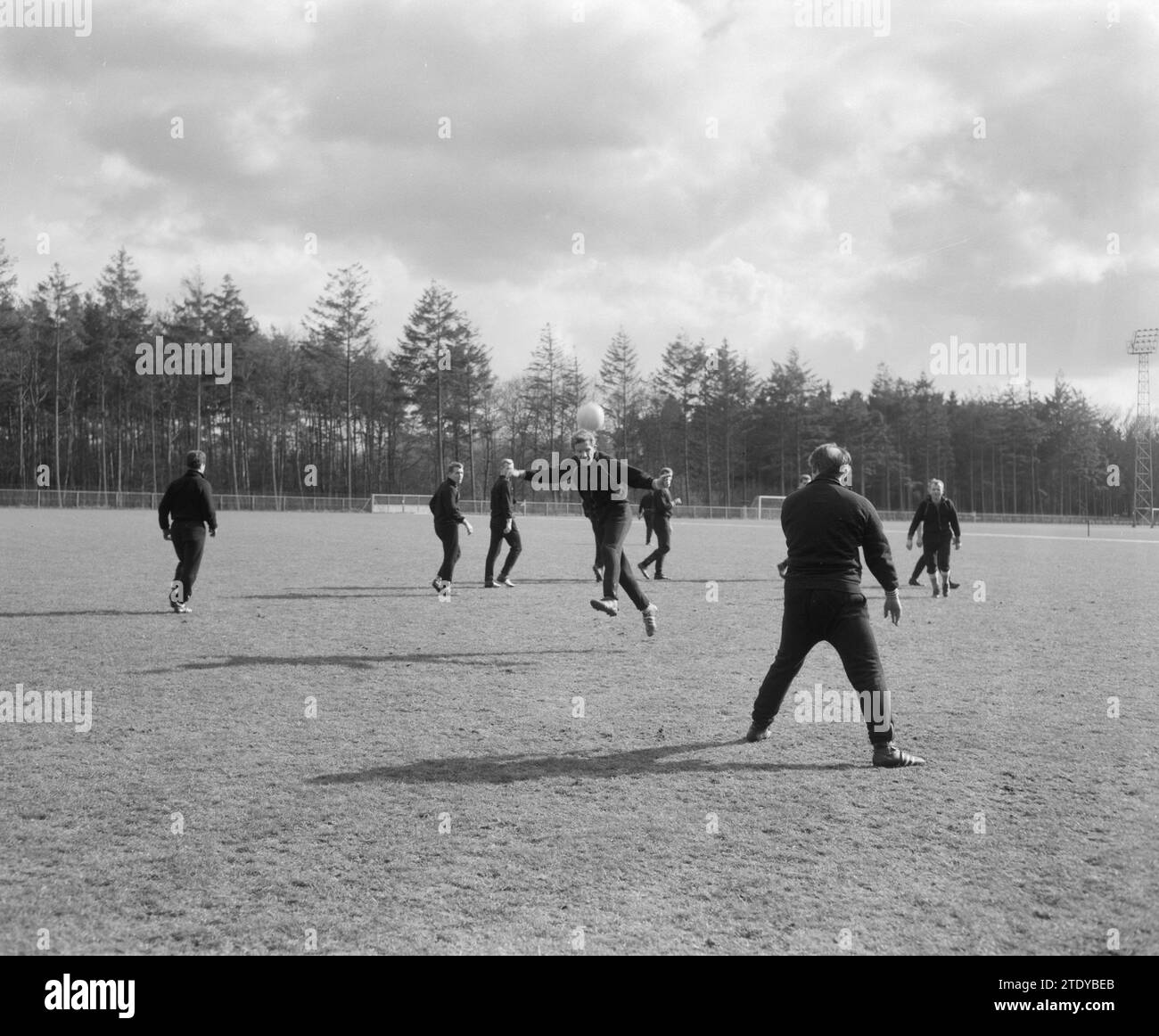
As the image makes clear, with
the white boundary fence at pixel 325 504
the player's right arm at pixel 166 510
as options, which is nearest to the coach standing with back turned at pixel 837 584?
the player's right arm at pixel 166 510

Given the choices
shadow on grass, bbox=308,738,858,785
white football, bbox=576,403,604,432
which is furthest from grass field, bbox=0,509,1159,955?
white football, bbox=576,403,604,432

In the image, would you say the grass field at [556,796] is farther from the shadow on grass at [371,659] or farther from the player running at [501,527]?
the player running at [501,527]

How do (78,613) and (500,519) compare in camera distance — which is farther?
(500,519)

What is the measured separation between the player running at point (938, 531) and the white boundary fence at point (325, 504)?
129ft

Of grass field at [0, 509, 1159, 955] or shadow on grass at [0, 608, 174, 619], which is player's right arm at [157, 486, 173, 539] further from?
grass field at [0, 509, 1159, 955]

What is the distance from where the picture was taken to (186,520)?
1279 centimetres

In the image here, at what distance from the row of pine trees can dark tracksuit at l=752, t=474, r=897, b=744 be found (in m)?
59.1

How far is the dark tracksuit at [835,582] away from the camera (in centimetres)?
607

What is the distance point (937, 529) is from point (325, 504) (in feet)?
187

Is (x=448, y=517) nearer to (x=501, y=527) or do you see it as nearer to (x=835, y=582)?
(x=501, y=527)

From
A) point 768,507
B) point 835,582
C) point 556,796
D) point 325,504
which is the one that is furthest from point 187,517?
point 768,507

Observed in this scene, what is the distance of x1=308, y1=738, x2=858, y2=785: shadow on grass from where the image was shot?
5719 millimetres

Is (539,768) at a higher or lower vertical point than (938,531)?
lower
